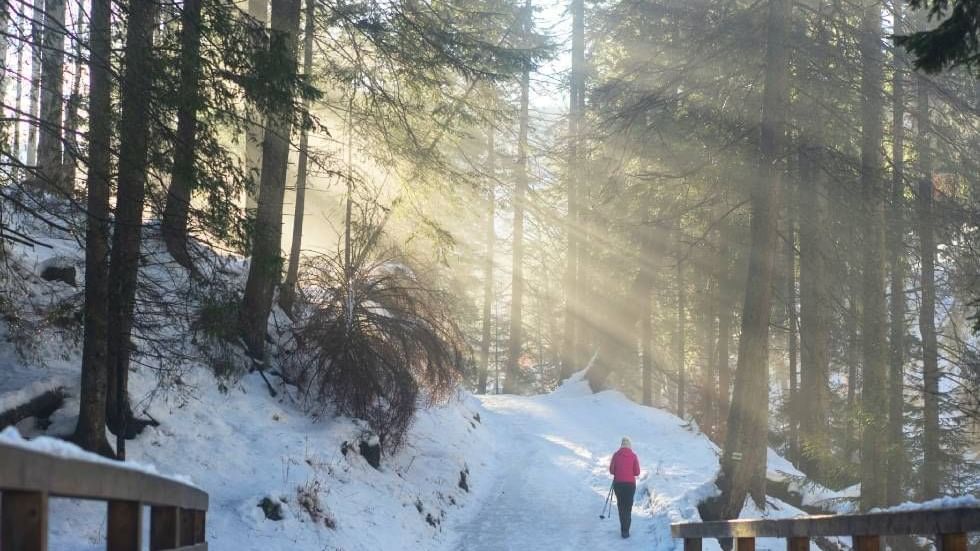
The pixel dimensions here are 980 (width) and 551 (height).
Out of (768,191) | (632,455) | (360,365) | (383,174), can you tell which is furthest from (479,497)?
(768,191)

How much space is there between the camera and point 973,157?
62.0 feet

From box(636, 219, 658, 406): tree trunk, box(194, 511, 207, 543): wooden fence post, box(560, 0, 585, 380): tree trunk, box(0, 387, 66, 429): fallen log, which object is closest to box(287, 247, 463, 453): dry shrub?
box(0, 387, 66, 429): fallen log

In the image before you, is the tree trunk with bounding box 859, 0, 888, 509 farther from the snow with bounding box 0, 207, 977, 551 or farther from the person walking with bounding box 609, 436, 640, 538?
the person walking with bounding box 609, 436, 640, 538

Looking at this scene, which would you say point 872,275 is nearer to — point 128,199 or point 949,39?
point 949,39

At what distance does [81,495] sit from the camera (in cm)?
296

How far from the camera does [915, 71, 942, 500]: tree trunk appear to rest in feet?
57.7

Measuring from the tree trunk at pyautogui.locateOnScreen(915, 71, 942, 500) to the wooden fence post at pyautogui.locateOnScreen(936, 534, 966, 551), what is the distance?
1396 cm

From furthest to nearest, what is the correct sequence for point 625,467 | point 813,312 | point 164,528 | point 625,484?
point 813,312
point 625,467
point 625,484
point 164,528

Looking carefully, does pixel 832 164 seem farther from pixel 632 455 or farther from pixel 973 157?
pixel 632 455

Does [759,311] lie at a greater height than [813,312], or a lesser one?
lesser

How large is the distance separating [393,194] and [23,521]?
44.9 feet

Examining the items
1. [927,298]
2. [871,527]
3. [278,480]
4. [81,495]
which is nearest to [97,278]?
[278,480]

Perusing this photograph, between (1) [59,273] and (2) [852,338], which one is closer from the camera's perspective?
(1) [59,273]

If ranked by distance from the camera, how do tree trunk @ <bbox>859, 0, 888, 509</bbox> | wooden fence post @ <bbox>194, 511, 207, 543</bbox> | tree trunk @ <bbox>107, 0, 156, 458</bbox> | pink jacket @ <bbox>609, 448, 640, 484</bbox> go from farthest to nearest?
1. tree trunk @ <bbox>859, 0, 888, 509</bbox>
2. pink jacket @ <bbox>609, 448, 640, 484</bbox>
3. tree trunk @ <bbox>107, 0, 156, 458</bbox>
4. wooden fence post @ <bbox>194, 511, 207, 543</bbox>
